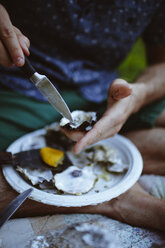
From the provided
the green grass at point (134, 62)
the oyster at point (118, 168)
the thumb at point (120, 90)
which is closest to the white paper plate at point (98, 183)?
the oyster at point (118, 168)

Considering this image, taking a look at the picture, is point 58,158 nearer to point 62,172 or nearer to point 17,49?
point 62,172

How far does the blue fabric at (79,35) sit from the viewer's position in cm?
95

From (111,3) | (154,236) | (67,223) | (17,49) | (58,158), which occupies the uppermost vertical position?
(17,49)

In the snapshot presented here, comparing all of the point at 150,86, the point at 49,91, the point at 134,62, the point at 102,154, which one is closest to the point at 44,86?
the point at 49,91

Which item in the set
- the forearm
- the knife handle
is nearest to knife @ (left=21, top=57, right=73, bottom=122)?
the knife handle

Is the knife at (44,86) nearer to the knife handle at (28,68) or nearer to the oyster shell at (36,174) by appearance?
the knife handle at (28,68)

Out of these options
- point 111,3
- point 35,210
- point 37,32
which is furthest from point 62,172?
point 111,3

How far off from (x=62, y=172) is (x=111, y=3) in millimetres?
698

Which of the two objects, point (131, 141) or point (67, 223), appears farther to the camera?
point (131, 141)

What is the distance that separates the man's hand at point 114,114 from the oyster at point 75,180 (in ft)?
0.39

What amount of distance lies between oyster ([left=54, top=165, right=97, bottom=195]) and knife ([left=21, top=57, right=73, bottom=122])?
0.19 m

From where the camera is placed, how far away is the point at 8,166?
0.85 meters

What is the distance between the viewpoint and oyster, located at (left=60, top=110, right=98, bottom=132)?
0.83 meters

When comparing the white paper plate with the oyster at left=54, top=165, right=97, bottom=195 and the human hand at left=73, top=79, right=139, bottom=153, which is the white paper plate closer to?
the oyster at left=54, top=165, right=97, bottom=195
